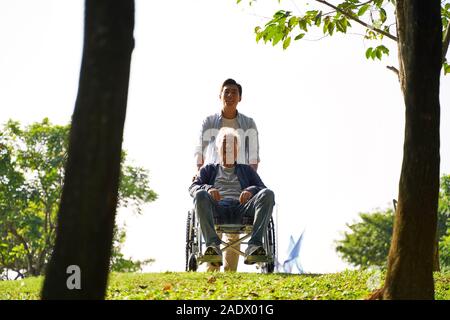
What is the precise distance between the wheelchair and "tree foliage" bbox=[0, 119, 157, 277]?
72.2 ft

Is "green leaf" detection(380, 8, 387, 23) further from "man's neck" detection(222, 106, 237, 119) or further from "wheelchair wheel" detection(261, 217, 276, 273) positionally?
"wheelchair wheel" detection(261, 217, 276, 273)

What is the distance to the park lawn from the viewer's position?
5891 mm

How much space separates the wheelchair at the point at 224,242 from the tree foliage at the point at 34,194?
22.0 m

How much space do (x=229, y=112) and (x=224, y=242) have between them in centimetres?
174

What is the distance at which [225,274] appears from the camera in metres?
8.52

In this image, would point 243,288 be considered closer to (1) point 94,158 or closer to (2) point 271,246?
(2) point 271,246

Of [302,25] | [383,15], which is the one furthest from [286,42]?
[383,15]

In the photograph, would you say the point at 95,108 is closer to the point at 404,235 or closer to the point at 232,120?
the point at 404,235

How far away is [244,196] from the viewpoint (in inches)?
347

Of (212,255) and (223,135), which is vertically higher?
(223,135)

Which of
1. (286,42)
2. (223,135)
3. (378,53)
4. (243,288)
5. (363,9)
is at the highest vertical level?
(363,9)

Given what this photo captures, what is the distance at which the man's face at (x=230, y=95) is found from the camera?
9.28 m

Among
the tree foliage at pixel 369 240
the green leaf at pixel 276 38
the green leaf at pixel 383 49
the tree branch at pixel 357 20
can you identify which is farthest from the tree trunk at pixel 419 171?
the tree foliage at pixel 369 240

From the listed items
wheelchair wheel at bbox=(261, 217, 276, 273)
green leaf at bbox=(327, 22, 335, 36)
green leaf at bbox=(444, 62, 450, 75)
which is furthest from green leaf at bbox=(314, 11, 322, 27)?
wheelchair wheel at bbox=(261, 217, 276, 273)
